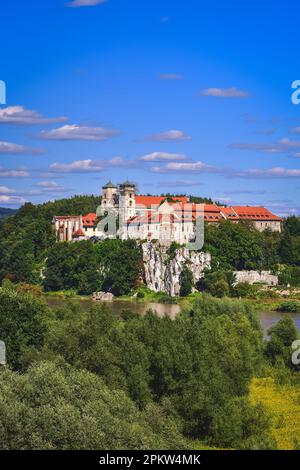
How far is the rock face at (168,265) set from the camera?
57.2m

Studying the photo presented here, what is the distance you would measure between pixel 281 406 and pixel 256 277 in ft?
114

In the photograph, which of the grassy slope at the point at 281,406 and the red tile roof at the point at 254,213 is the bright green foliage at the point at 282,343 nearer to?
the grassy slope at the point at 281,406

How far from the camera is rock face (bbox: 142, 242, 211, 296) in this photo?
2251 inches

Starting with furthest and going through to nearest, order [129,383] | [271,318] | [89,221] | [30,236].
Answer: [30,236], [89,221], [271,318], [129,383]

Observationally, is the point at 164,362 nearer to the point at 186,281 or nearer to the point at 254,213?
the point at 186,281

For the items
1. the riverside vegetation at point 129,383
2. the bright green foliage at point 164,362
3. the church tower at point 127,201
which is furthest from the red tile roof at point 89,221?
the bright green foliage at point 164,362

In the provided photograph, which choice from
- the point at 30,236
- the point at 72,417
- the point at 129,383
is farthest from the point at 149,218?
the point at 72,417

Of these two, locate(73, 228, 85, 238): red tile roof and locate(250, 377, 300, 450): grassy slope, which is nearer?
locate(250, 377, 300, 450): grassy slope

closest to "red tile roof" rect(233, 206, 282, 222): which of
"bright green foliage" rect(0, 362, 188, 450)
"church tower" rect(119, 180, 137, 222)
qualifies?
"church tower" rect(119, 180, 137, 222)

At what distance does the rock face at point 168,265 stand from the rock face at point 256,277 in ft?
7.40

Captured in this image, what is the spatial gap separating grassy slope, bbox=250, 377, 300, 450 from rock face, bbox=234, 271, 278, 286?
3073cm

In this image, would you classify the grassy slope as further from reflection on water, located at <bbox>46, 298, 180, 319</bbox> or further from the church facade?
the church facade

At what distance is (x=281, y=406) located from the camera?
76.7 ft
